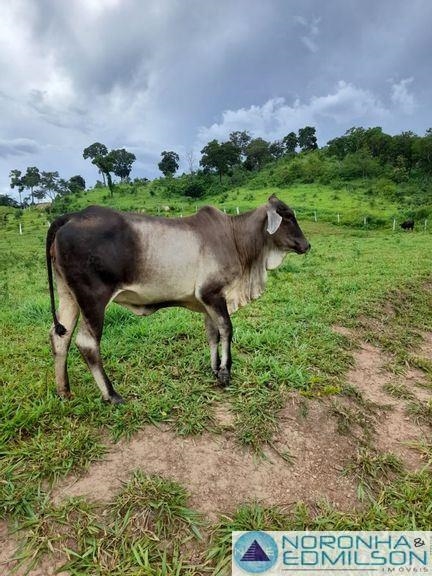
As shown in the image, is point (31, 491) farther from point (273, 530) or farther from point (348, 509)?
point (348, 509)

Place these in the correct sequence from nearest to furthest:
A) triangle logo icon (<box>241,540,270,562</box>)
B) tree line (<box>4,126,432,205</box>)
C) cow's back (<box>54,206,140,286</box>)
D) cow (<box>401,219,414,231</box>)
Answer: triangle logo icon (<box>241,540,270,562</box>), cow's back (<box>54,206,140,286</box>), cow (<box>401,219,414,231</box>), tree line (<box>4,126,432,205</box>)

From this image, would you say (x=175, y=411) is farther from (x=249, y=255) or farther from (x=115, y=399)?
(x=249, y=255)

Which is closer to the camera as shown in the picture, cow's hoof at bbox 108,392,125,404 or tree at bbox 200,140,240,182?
cow's hoof at bbox 108,392,125,404

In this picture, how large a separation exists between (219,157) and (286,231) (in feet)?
174

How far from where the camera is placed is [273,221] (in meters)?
4.34

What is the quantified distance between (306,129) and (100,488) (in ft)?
270

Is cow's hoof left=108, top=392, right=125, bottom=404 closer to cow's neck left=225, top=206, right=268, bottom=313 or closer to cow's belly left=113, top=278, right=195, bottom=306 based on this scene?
cow's belly left=113, top=278, right=195, bottom=306

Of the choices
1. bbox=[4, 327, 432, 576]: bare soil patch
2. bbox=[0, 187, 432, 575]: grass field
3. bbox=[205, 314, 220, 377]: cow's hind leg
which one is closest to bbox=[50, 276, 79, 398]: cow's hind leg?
bbox=[0, 187, 432, 575]: grass field

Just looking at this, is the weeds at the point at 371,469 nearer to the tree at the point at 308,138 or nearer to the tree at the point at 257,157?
the tree at the point at 257,157

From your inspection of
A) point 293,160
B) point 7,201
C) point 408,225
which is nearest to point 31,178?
point 7,201

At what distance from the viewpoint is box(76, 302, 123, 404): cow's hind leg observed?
3.53 m

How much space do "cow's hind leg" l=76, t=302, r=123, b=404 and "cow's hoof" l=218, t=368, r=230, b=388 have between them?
1.04 metres

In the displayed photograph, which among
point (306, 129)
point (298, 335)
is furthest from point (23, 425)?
point (306, 129)

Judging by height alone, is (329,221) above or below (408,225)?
above
